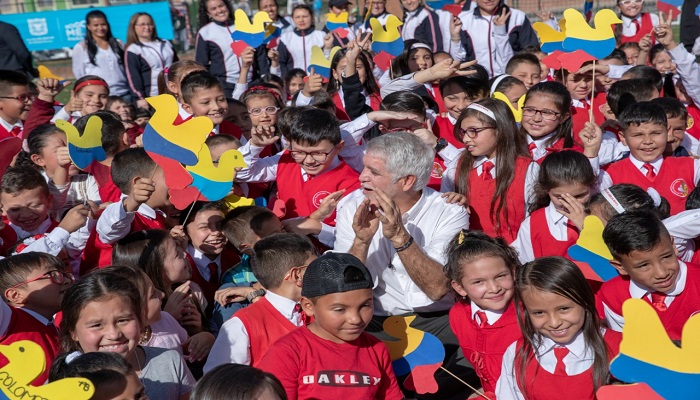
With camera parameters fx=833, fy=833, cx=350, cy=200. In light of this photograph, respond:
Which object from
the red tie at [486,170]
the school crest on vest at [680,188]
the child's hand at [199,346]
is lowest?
the child's hand at [199,346]

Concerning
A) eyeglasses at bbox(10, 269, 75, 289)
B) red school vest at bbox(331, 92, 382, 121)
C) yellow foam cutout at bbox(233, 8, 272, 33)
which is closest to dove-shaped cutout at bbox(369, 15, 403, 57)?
red school vest at bbox(331, 92, 382, 121)

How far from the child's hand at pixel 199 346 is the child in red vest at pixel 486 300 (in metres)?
1.17

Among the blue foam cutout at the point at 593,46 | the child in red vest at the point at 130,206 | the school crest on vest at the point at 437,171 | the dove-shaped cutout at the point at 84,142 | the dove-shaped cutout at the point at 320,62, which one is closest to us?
the child in red vest at the point at 130,206

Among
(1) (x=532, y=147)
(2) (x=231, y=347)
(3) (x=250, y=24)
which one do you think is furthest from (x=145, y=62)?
(2) (x=231, y=347)

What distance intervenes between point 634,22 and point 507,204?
694 centimetres

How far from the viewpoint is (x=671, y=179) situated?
16.7ft

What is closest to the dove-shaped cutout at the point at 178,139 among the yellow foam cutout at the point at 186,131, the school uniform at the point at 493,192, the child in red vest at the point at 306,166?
the yellow foam cutout at the point at 186,131

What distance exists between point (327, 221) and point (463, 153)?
922mm

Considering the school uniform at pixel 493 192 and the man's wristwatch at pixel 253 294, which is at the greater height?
the school uniform at pixel 493 192

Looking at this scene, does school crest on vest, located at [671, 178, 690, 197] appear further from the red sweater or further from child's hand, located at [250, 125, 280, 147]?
the red sweater

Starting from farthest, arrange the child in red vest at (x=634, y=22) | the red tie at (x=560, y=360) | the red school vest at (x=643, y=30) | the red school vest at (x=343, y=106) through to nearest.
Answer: the red school vest at (x=643, y=30), the child in red vest at (x=634, y=22), the red school vest at (x=343, y=106), the red tie at (x=560, y=360)

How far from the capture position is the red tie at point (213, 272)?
4715 mm

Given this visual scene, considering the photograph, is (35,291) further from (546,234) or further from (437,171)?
(437,171)

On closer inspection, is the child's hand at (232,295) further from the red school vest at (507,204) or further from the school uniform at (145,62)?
the school uniform at (145,62)
